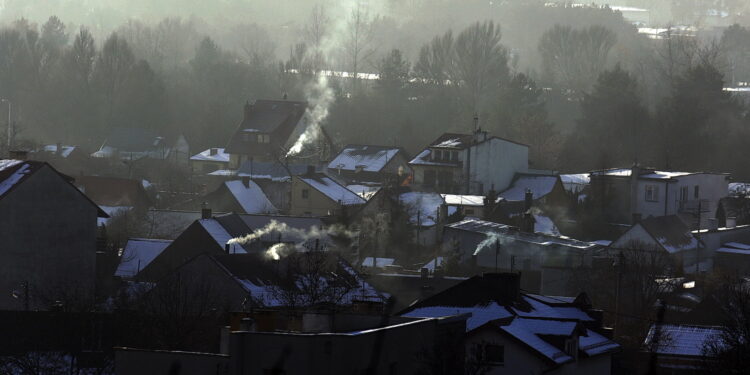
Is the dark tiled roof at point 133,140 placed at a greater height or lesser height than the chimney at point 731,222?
greater

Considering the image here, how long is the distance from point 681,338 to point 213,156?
36475 millimetres

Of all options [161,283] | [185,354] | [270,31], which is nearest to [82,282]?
[161,283]

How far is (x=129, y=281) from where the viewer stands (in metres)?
28.4

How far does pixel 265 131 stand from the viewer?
5644 cm

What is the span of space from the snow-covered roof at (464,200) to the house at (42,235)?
15230mm

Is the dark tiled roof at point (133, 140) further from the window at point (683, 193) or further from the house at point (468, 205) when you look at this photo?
the window at point (683, 193)

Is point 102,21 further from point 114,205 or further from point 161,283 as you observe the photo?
point 161,283

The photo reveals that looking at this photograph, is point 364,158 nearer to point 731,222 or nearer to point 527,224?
point 731,222

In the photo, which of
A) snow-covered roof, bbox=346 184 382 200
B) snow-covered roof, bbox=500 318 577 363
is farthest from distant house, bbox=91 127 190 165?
snow-covered roof, bbox=500 318 577 363

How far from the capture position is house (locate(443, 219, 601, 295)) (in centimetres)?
3173

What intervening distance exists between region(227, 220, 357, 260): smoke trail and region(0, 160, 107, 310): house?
349cm

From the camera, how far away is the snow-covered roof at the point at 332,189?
40.7m

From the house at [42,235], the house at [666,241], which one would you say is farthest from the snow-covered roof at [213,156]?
the house at [42,235]

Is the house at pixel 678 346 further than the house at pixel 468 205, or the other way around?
the house at pixel 468 205
